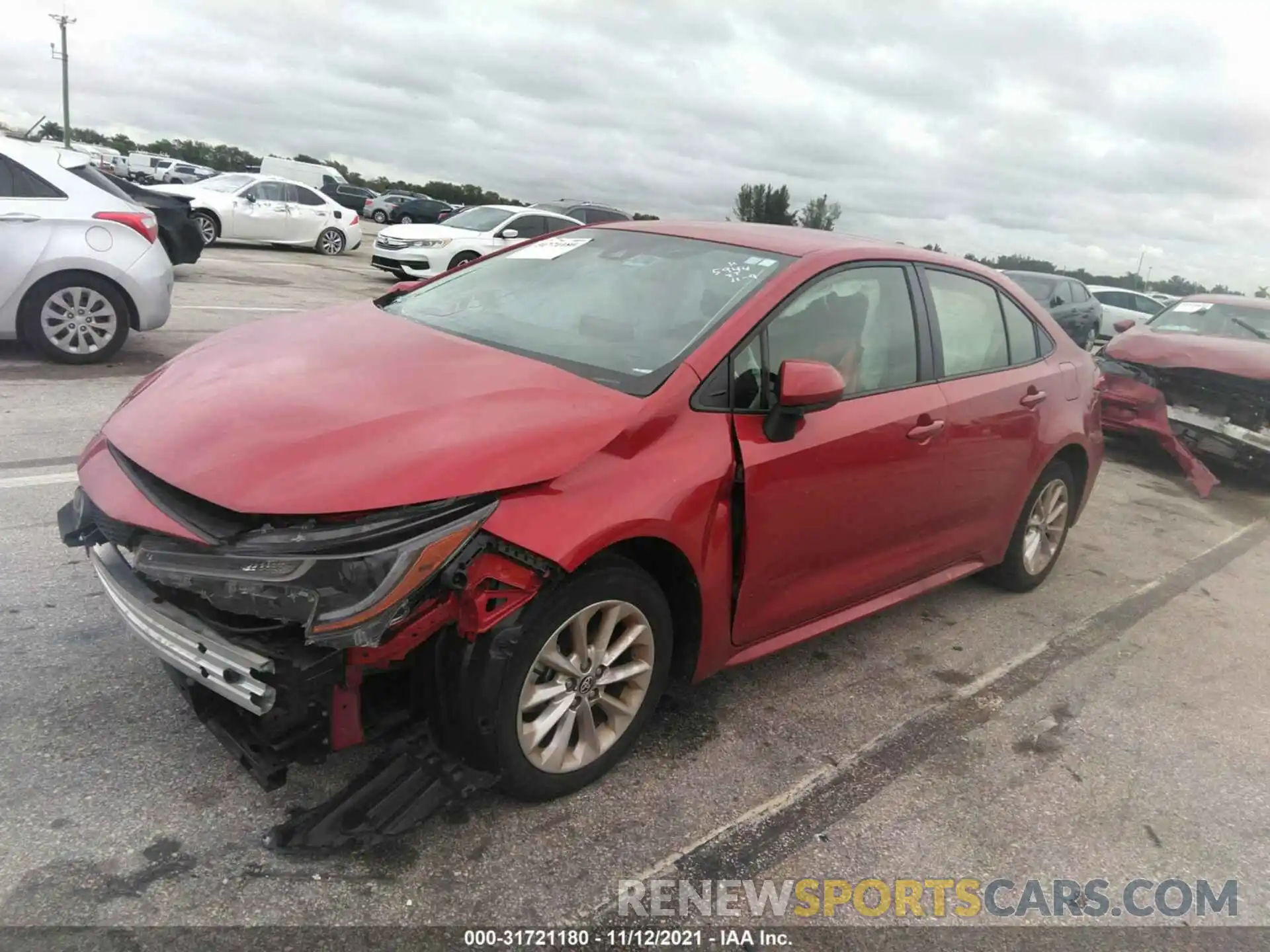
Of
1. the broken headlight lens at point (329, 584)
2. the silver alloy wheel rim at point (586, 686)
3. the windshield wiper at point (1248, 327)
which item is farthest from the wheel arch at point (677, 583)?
the windshield wiper at point (1248, 327)

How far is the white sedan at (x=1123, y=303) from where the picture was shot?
22047mm

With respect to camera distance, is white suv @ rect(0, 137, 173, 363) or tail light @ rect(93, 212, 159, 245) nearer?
white suv @ rect(0, 137, 173, 363)

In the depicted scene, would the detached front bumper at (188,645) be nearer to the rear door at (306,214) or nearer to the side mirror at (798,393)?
the side mirror at (798,393)

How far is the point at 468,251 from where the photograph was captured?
16.3 meters

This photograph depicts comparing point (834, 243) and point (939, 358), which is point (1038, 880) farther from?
point (834, 243)

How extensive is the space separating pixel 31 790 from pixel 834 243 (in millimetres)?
3191

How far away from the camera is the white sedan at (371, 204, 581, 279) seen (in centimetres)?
1608

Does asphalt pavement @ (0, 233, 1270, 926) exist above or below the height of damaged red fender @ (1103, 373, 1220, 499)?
below

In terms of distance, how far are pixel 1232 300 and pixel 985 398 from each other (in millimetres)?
7165

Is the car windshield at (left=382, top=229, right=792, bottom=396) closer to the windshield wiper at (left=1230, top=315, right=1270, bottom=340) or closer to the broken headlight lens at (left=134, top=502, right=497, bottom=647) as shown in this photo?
the broken headlight lens at (left=134, top=502, right=497, bottom=647)

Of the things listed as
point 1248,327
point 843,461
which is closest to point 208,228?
point 1248,327

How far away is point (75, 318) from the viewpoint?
7.16 metres

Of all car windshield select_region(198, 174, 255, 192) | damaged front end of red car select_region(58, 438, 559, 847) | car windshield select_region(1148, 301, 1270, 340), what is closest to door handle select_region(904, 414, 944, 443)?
damaged front end of red car select_region(58, 438, 559, 847)

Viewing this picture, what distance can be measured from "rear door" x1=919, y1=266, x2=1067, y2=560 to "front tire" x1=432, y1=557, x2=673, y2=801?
5.61ft
